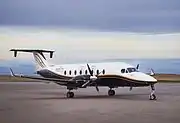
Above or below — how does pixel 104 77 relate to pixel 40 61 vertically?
below

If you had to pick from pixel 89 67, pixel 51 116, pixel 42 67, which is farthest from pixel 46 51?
pixel 51 116

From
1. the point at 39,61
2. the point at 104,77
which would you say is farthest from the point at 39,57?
the point at 104,77

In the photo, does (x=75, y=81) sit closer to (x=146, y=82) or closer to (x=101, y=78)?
(x=101, y=78)

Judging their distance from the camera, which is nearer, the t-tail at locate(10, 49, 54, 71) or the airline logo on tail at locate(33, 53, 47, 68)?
the t-tail at locate(10, 49, 54, 71)

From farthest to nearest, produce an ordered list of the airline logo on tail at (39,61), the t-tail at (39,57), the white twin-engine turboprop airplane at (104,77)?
the airline logo on tail at (39,61) → the t-tail at (39,57) → the white twin-engine turboprop airplane at (104,77)

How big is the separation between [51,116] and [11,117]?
149 centimetres

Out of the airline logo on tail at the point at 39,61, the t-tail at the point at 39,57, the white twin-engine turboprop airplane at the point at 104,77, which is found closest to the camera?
the white twin-engine turboprop airplane at the point at 104,77

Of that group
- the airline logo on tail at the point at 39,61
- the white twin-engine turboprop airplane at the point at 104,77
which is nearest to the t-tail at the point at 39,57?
the airline logo on tail at the point at 39,61

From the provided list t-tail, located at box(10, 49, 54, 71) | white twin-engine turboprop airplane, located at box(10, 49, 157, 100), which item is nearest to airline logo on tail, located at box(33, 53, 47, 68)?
t-tail, located at box(10, 49, 54, 71)

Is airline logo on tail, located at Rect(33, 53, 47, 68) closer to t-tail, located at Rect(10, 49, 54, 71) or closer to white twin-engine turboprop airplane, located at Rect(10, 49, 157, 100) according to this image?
t-tail, located at Rect(10, 49, 54, 71)

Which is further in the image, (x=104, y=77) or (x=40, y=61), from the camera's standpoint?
(x=40, y=61)

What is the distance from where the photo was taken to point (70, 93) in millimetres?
29922

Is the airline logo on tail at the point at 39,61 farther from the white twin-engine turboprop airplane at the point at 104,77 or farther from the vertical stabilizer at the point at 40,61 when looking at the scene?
the white twin-engine turboprop airplane at the point at 104,77

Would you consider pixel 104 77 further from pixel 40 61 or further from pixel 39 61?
pixel 39 61
